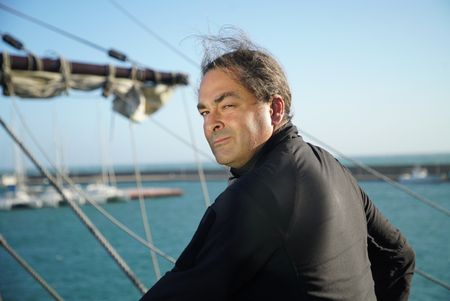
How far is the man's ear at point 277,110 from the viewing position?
1180 mm

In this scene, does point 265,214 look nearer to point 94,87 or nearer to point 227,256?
point 227,256

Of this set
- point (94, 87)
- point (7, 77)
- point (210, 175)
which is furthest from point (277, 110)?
point (210, 175)

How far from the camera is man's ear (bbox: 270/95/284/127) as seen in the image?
3.87 feet

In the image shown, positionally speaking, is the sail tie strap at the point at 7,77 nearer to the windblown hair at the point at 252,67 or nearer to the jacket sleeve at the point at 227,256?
the windblown hair at the point at 252,67

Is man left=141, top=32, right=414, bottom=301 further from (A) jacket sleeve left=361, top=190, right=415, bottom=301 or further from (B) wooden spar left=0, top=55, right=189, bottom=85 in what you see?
(B) wooden spar left=0, top=55, right=189, bottom=85

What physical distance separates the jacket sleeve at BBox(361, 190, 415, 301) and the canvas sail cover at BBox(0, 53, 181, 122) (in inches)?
177

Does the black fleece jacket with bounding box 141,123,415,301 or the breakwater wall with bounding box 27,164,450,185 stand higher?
the black fleece jacket with bounding box 141,123,415,301

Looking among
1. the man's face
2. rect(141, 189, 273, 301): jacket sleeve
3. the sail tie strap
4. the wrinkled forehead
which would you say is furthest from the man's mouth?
the sail tie strap

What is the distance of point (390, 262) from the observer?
4.72 feet

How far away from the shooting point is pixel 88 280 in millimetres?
19312

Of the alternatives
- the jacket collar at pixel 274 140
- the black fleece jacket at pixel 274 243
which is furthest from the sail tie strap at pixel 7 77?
the black fleece jacket at pixel 274 243

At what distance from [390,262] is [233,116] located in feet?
2.82

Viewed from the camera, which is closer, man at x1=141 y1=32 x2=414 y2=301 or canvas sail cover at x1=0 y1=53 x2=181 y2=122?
man at x1=141 y1=32 x2=414 y2=301

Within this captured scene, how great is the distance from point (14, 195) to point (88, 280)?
34175 millimetres
